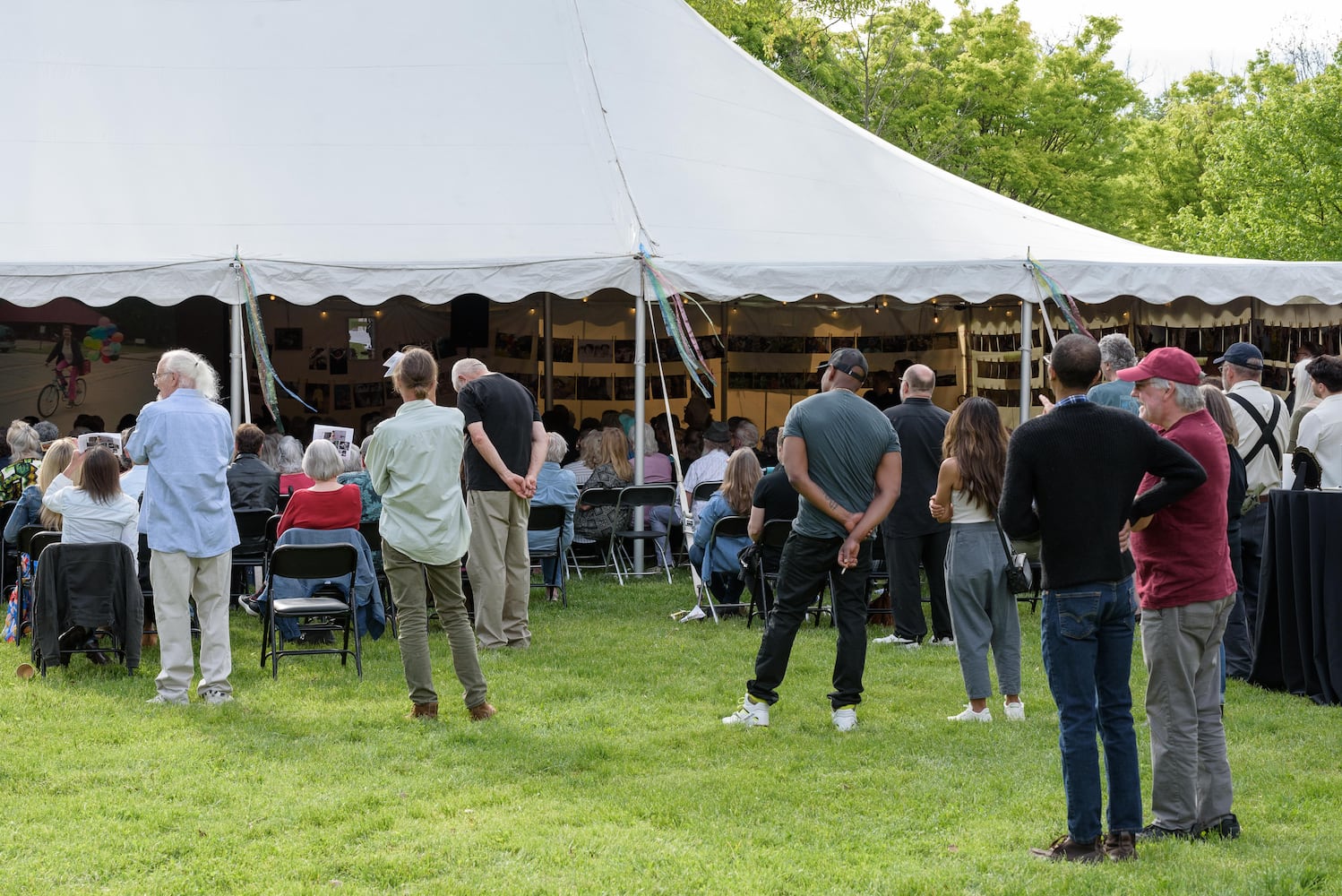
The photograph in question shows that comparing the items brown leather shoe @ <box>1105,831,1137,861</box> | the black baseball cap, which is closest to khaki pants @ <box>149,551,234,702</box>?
the black baseball cap

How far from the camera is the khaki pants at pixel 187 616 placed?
6.72 meters

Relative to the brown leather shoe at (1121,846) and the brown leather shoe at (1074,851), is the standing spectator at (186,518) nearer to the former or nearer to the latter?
the brown leather shoe at (1074,851)

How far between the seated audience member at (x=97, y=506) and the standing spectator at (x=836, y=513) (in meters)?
3.47

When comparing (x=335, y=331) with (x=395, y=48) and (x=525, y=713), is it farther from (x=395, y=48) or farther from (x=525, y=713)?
(x=525, y=713)

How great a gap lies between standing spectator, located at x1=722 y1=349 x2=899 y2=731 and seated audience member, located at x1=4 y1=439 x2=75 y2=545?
172 inches

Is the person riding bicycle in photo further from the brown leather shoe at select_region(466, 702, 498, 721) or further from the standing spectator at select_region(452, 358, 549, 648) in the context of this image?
the brown leather shoe at select_region(466, 702, 498, 721)

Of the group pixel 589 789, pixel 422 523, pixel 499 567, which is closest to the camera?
pixel 589 789

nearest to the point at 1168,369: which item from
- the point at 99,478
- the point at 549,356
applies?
the point at 99,478

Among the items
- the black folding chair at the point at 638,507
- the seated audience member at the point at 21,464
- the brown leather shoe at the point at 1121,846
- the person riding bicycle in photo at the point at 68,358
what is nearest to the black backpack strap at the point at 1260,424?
the brown leather shoe at the point at 1121,846

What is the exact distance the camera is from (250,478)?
905cm

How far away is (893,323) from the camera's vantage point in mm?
16312

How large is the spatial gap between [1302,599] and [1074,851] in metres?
3.21

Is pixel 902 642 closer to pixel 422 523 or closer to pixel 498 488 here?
pixel 498 488

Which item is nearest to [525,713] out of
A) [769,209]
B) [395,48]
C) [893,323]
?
[769,209]
